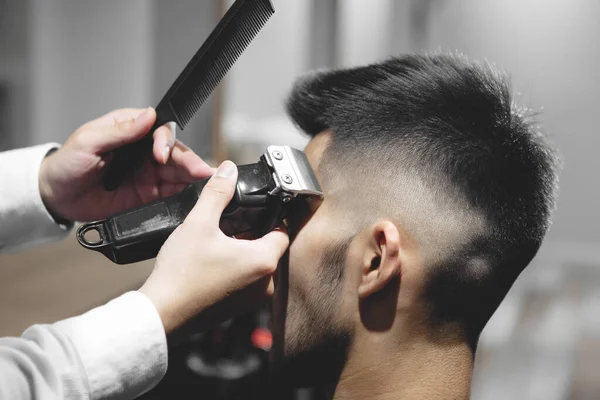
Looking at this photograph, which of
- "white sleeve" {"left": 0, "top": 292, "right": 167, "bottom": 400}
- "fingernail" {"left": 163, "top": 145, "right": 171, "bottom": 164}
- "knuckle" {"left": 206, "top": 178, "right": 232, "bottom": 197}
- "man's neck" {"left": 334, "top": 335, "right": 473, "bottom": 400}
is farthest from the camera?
"fingernail" {"left": 163, "top": 145, "right": 171, "bottom": 164}

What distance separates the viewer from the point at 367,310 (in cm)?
79

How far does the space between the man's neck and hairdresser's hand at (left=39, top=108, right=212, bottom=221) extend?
1.27 ft

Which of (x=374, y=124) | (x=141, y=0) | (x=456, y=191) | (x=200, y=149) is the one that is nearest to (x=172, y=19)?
(x=141, y=0)

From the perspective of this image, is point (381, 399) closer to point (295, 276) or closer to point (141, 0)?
point (295, 276)

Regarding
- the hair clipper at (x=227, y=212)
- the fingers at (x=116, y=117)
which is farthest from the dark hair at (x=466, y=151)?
the fingers at (x=116, y=117)

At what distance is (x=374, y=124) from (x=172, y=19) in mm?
1342

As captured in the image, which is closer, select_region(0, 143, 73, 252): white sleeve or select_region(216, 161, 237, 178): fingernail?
select_region(216, 161, 237, 178): fingernail

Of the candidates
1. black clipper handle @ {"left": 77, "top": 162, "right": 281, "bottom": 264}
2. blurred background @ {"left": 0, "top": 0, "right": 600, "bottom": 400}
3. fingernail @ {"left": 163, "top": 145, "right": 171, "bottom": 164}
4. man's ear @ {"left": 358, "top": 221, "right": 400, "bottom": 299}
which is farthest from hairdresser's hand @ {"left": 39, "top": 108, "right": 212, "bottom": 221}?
blurred background @ {"left": 0, "top": 0, "right": 600, "bottom": 400}

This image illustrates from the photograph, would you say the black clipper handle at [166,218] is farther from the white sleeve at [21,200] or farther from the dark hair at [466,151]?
the white sleeve at [21,200]

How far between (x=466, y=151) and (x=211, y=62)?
0.40 metres

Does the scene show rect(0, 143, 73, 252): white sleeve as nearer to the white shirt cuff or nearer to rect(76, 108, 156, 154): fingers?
rect(76, 108, 156, 154): fingers

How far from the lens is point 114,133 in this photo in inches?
36.5

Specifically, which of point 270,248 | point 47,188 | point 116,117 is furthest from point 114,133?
point 270,248

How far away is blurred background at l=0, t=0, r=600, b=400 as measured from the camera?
1.33 meters
